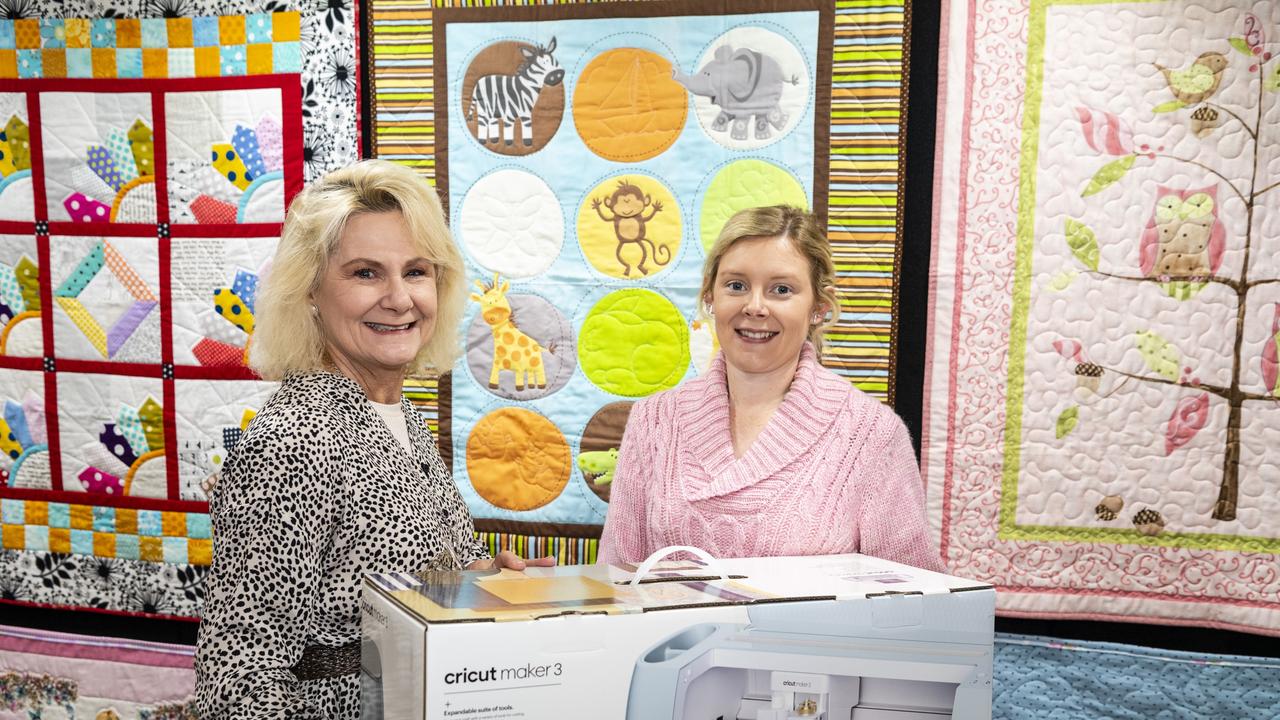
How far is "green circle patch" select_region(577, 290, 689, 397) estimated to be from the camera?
2330mm

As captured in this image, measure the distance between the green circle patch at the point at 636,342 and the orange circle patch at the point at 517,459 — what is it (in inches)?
8.0

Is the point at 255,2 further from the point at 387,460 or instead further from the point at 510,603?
the point at 510,603

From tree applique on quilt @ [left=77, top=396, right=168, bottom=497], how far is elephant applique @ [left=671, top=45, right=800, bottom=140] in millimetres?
1658

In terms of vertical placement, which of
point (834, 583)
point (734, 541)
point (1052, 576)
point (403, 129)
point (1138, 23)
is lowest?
point (1052, 576)

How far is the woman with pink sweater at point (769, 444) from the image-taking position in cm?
149

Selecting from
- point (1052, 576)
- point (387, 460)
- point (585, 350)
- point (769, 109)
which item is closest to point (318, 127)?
point (585, 350)

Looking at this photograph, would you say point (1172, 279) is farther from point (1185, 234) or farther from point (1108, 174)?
point (1108, 174)

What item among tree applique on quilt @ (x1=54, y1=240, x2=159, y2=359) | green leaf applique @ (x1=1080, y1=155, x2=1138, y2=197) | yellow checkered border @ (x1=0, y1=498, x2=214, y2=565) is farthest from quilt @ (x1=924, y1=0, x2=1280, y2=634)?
tree applique on quilt @ (x1=54, y1=240, x2=159, y2=359)

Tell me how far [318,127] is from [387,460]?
60.1 inches

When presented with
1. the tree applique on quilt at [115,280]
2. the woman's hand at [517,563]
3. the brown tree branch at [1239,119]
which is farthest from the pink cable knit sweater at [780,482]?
the tree applique on quilt at [115,280]

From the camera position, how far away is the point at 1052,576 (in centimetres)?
217

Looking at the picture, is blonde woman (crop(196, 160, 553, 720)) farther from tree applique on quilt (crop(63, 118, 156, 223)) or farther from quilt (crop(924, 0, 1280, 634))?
tree applique on quilt (crop(63, 118, 156, 223))

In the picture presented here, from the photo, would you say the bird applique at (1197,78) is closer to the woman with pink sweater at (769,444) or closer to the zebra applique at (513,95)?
the woman with pink sweater at (769,444)

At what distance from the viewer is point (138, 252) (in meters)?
2.56
